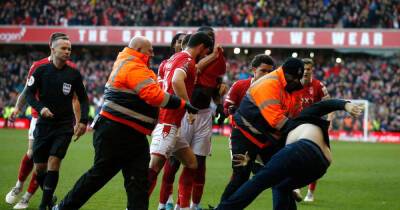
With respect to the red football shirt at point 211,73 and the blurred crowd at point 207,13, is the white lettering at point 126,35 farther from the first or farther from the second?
the red football shirt at point 211,73

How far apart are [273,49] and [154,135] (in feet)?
121

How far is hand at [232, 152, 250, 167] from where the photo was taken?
30.6 feet

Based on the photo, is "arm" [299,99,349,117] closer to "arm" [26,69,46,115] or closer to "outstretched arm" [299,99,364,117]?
"outstretched arm" [299,99,364,117]

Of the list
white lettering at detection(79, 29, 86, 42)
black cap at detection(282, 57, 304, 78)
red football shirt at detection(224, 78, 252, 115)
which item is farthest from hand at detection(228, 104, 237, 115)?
white lettering at detection(79, 29, 86, 42)

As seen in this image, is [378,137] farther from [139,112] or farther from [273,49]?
[139,112]

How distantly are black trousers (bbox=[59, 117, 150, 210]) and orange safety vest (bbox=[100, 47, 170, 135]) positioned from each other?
108 millimetres

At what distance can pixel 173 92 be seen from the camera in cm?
1007

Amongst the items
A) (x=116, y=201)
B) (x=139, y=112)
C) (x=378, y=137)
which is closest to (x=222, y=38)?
(x=378, y=137)

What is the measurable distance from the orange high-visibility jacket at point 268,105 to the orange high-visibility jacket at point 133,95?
2.70 feet

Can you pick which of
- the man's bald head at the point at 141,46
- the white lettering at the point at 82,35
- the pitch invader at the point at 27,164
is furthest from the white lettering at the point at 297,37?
the man's bald head at the point at 141,46

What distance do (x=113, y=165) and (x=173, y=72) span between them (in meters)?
1.89

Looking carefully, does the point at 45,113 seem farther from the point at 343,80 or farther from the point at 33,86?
the point at 343,80

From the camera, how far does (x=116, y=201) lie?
1212 cm

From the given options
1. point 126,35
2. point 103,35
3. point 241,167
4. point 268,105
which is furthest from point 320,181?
point 103,35
